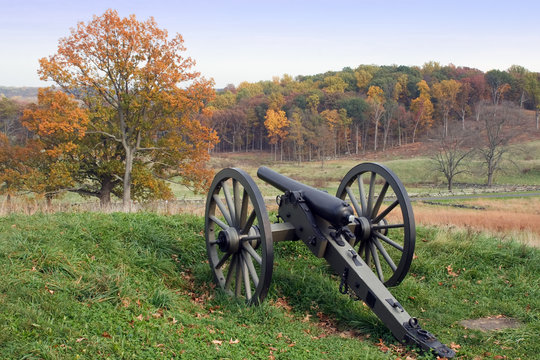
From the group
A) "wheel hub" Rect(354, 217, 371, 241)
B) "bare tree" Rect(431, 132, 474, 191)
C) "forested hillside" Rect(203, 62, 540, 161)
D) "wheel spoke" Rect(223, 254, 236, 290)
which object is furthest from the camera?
"forested hillside" Rect(203, 62, 540, 161)

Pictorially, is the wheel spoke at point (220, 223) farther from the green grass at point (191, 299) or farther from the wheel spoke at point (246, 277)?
the green grass at point (191, 299)

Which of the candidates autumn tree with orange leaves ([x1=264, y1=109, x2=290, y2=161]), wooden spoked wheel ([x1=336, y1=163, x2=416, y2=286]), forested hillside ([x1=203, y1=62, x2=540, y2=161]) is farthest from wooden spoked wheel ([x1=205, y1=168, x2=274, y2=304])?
autumn tree with orange leaves ([x1=264, y1=109, x2=290, y2=161])

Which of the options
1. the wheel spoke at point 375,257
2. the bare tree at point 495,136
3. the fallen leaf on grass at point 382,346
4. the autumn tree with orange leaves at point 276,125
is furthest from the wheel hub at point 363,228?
the autumn tree with orange leaves at point 276,125

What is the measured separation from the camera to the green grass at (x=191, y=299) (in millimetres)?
4207

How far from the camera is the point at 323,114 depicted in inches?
2608

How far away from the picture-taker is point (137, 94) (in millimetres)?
19703

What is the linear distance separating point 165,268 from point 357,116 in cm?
6481

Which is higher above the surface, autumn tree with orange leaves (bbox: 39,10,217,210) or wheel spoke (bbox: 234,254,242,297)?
autumn tree with orange leaves (bbox: 39,10,217,210)

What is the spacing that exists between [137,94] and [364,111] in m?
54.1

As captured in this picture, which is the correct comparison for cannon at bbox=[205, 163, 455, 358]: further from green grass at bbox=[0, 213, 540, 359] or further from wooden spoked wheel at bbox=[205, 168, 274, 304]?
green grass at bbox=[0, 213, 540, 359]

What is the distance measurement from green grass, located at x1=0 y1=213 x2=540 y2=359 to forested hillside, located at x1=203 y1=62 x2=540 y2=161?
47.6 metres

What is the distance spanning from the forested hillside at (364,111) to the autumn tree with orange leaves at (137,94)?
36245 mm

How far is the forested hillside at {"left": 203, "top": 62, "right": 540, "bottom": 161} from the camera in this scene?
63.4 meters

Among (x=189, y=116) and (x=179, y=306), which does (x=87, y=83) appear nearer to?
(x=189, y=116)
